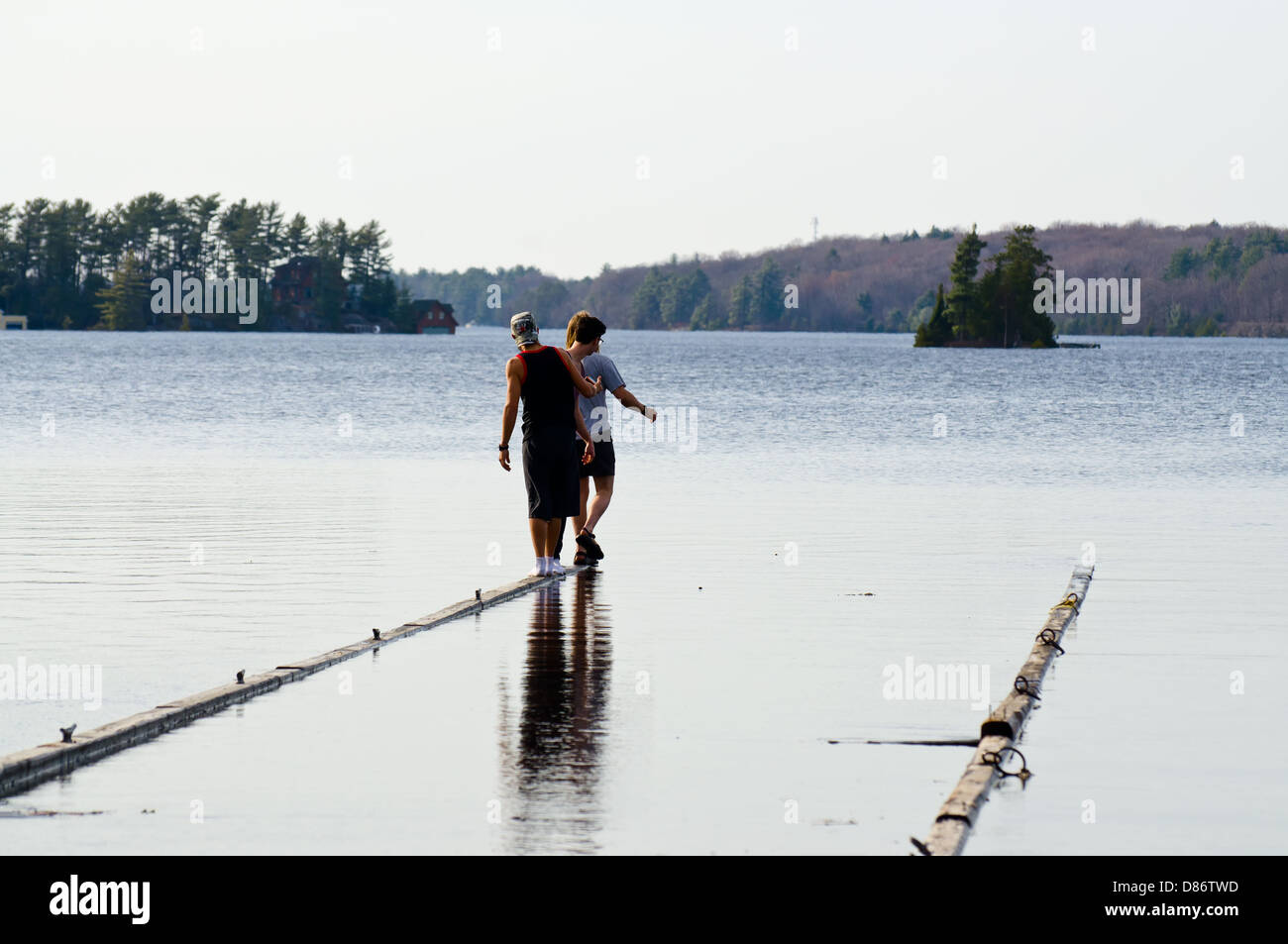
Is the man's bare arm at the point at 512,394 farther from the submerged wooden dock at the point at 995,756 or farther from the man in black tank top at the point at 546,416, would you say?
the submerged wooden dock at the point at 995,756

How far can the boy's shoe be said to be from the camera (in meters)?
15.9

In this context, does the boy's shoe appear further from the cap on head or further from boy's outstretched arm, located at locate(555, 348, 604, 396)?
the cap on head

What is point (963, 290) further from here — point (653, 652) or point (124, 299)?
point (653, 652)

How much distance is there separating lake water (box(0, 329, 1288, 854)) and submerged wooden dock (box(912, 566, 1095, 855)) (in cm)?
9

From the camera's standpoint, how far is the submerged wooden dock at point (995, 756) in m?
6.92

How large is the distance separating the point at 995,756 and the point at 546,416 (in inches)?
255

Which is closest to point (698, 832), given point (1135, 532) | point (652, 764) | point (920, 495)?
point (652, 764)

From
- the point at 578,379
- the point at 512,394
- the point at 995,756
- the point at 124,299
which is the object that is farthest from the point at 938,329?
the point at 995,756

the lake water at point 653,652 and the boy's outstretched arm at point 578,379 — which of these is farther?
the boy's outstretched arm at point 578,379

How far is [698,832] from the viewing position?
7.09 meters

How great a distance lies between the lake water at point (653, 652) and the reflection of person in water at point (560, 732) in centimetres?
3

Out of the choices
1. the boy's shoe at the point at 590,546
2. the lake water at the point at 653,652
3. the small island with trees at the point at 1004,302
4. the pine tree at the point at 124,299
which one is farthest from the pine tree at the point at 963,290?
the boy's shoe at the point at 590,546

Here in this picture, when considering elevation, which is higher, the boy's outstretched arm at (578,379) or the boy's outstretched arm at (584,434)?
the boy's outstretched arm at (578,379)
